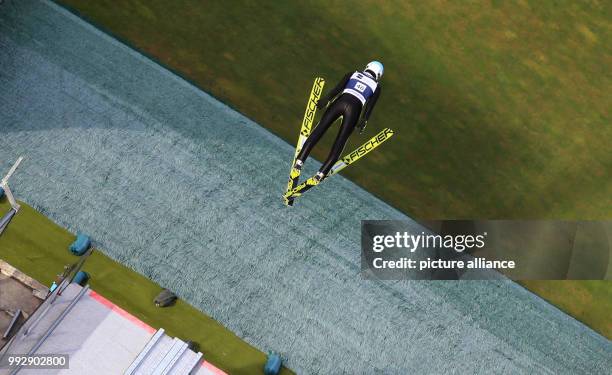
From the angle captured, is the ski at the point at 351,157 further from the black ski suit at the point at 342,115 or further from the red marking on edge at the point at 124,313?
the red marking on edge at the point at 124,313

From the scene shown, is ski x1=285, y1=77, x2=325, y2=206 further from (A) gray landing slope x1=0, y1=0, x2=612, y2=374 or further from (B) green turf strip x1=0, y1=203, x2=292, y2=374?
(B) green turf strip x1=0, y1=203, x2=292, y2=374

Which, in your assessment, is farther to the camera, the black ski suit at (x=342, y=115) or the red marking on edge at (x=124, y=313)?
the black ski suit at (x=342, y=115)

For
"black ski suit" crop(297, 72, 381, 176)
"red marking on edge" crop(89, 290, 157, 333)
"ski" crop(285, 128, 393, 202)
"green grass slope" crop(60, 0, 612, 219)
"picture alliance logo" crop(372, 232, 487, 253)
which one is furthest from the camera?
"green grass slope" crop(60, 0, 612, 219)

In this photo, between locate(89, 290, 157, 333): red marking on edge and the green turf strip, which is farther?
the green turf strip

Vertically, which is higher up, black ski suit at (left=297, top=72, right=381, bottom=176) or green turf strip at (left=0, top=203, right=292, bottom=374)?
black ski suit at (left=297, top=72, right=381, bottom=176)

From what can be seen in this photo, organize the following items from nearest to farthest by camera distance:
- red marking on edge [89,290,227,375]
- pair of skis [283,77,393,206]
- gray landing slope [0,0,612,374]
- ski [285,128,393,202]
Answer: red marking on edge [89,290,227,375] → gray landing slope [0,0,612,374] → pair of skis [283,77,393,206] → ski [285,128,393,202]

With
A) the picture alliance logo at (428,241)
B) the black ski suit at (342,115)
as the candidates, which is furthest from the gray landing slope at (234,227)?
the black ski suit at (342,115)

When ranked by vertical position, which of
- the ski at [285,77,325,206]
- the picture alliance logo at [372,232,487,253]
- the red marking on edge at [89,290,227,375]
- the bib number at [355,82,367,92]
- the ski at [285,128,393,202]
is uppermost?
the bib number at [355,82,367,92]

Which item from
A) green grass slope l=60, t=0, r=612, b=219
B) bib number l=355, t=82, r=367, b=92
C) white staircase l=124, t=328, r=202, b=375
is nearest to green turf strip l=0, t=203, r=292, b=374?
white staircase l=124, t=328, r=202, b=375

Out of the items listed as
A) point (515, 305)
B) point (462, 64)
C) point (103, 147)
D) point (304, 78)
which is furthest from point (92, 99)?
point (515, 305)
